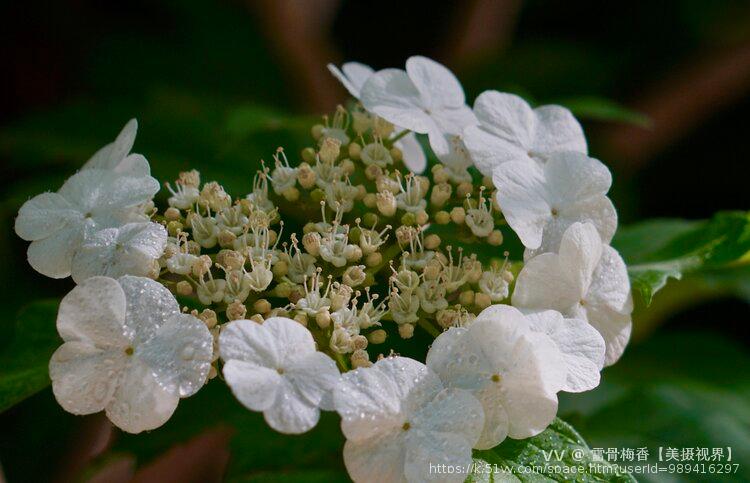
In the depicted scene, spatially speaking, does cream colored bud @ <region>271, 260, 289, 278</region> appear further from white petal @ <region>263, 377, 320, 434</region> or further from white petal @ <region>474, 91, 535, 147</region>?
white petal @ <region>474, 91, 535, 147</region>

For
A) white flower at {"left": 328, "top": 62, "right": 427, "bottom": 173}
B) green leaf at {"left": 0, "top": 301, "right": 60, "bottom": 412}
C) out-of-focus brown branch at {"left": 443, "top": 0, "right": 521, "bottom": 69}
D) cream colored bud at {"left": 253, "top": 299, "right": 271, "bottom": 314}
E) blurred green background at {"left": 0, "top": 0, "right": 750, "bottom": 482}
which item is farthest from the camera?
out-of-focus brown branch at {"left": 443, "top": 0, "right": 521, "bottom": 69}

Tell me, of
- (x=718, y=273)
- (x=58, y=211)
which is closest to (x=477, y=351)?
(x=58, y=211)

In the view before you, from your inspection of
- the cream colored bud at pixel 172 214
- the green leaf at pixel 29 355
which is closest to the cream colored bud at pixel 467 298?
Result: the cream colored bud at pixel 172 214

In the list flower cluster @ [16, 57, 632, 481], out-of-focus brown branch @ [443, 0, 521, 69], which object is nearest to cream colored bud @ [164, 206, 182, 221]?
flower cluster @ [16, 57, 632, 481]

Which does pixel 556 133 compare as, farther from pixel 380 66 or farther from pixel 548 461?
pixel 380 66

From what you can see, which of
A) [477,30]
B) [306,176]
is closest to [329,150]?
[306,176]

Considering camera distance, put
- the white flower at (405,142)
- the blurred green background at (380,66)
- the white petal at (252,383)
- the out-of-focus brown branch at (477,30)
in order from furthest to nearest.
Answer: the out-of-focus brown branch at (477,30) → the blurred green background at (380,66) → the white flower at (405,142) → the white petal at (252,383)

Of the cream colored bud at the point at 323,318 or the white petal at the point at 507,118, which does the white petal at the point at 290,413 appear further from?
the white petal at the point at 507,118
